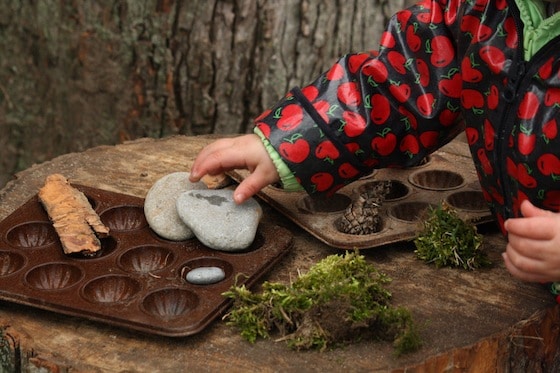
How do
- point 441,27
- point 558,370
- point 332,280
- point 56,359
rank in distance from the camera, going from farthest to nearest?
point 441,27 → point 558,370 → point 332,280 → point 56,359

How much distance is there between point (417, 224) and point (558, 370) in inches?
15.7

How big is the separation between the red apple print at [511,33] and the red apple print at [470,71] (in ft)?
0.30

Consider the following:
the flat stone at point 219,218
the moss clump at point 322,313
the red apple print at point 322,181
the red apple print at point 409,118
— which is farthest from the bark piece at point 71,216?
the red apple print at point 409,118

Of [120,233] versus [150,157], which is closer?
[120,233]

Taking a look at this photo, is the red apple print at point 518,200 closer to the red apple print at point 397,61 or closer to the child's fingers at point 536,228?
the child's fingers at point 536,228

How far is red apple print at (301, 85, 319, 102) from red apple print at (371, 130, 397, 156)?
0.16 metres

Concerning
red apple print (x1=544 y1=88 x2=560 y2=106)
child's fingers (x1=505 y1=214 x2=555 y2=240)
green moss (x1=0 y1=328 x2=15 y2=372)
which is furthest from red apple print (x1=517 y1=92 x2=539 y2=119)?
green moss (x1=0 y1=328 x2=15 y2=372)

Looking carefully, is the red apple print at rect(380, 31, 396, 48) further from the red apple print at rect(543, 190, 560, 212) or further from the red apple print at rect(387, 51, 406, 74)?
the red apple print at rect(543, 190, 560, 212)

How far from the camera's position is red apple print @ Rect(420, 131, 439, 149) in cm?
215

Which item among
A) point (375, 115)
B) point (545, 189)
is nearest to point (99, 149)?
point (375, 115)

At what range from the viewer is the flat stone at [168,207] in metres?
2.01

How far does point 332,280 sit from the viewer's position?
1.78 metres

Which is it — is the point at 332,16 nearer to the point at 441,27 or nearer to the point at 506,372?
the point at 441,27

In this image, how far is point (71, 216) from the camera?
6.65 feet
